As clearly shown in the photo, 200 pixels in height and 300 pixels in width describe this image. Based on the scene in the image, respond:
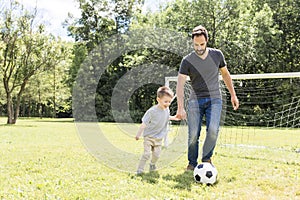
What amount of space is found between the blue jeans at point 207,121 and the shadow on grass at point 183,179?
0.33 meters

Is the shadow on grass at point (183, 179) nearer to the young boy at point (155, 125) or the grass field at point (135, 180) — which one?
the grass field at point (135, 180)

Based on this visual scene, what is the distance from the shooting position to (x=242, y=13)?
27.3 meters

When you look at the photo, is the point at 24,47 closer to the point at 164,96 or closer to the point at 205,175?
the point at 164,96

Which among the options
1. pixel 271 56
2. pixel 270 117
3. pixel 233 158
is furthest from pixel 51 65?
pixel 233 158

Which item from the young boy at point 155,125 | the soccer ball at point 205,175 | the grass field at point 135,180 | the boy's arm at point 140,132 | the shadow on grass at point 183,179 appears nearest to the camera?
the grass field at point 135,180

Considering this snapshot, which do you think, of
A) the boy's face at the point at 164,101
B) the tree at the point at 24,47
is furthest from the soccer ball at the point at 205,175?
the tree at the point at 24,47

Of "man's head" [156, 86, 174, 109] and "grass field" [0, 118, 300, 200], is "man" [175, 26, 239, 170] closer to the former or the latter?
"man's head" [156, 86, 174, 109]

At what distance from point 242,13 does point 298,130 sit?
14091mm

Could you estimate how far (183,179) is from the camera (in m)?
4.88

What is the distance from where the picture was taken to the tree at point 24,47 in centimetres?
2191

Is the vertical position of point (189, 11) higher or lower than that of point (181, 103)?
higher

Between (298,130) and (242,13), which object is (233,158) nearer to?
(298,130)

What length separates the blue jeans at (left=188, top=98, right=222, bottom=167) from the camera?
516cm

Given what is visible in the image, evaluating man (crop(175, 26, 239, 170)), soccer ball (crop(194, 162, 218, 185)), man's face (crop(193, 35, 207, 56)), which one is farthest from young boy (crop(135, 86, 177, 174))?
soccer ball (crop(194, 162, 218, 185))
